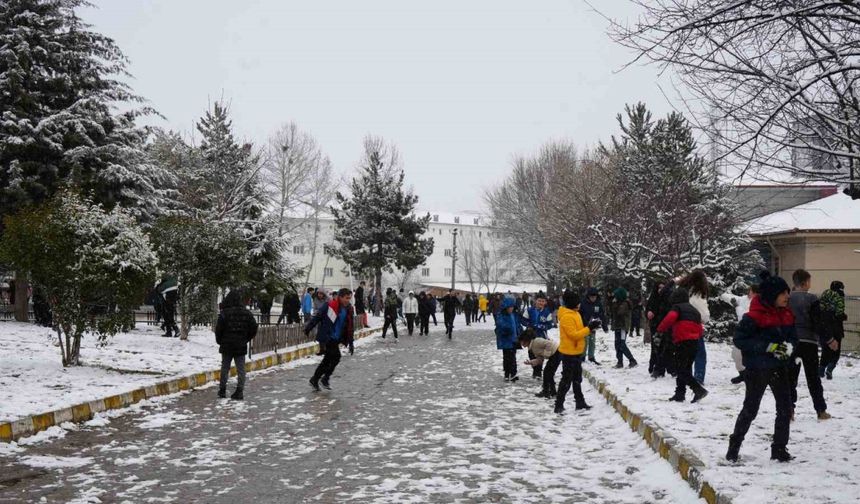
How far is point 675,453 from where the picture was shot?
724 cm

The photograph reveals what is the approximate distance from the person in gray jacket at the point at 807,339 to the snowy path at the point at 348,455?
2.24 metres

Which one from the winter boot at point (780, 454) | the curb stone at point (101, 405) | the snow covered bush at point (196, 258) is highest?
the snow covered bush at point (196, 258)

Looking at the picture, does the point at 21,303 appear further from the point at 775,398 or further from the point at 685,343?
the point at 775,398

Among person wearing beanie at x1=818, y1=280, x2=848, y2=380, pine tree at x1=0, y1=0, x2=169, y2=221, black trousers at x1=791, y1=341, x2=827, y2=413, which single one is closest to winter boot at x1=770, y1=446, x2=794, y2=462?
black trousers at x1=791, y1=341, x2=827, y2=413

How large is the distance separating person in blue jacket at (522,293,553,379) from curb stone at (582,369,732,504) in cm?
416

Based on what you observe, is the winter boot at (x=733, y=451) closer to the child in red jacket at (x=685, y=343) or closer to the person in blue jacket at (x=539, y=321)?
the child in red jacket at (x=685, y=343)

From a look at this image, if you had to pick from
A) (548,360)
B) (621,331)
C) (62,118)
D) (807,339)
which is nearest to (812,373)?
(807,339)

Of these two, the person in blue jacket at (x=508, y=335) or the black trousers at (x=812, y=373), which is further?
the person in blue jacket at (x=508, y=335)

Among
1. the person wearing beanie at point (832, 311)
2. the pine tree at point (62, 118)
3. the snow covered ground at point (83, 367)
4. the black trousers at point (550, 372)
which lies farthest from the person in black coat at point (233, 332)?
the pine tree at point (62, 118)

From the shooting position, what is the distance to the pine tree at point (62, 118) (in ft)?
75.7

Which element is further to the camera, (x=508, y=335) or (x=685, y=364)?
(x=508, y=335)

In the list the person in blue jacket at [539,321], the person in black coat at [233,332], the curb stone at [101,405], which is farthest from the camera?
the person in blue jacket at [539,321]

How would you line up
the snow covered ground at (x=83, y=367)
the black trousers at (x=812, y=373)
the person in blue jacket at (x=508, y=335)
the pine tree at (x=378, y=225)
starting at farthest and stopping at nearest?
1. the pine tree at (x=378, y=225)
2. the person in blue jacket at (x=508, y=335)
3. the snow covered ground at (x=83, y=367)
4. the black trousers at (x=812, y=373)

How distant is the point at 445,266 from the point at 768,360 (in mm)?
116880
